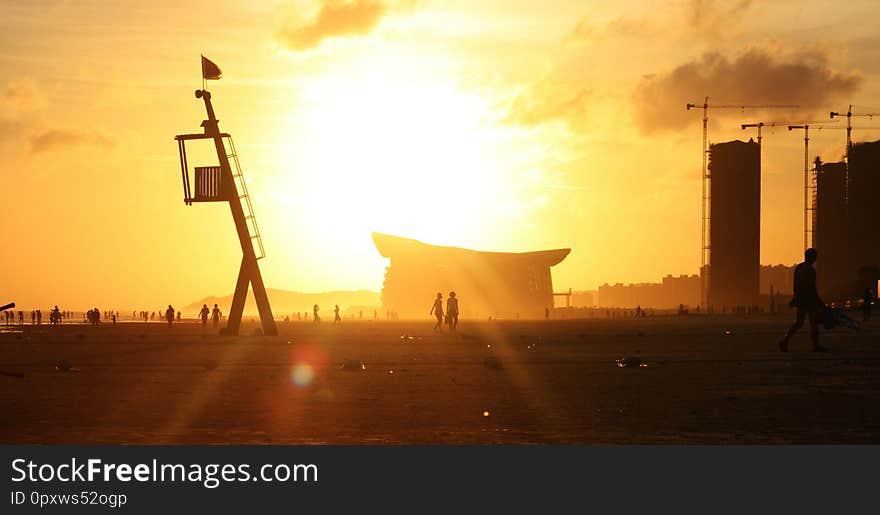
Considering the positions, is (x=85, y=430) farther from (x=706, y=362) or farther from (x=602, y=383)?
(x=706, y=362)

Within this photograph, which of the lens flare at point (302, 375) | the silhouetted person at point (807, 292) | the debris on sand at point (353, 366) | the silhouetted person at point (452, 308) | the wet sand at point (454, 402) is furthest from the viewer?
the silhouetted person at point (452, 308)

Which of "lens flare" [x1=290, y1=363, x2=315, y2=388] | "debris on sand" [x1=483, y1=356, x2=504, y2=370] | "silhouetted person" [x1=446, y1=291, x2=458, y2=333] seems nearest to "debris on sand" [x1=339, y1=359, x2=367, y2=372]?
"lens flare" [x1=290, y1=363, x2=315, y2=388]

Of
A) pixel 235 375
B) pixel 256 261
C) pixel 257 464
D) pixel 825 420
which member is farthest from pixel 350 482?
pixel 256 261

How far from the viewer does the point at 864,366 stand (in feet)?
65.2

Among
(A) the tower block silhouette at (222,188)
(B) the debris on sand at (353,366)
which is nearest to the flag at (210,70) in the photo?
(A) the tower block silhouette at (222,188)

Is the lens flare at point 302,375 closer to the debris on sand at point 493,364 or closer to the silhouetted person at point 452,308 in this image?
the debris on sand at point 493,364

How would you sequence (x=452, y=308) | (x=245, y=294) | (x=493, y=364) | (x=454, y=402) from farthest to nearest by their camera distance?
(x=245, y=294) → (x=452, y=308) → (x=493, y=364) → (x=454, y=402)

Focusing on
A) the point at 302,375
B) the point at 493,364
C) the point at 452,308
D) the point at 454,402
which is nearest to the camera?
the point at 454,402

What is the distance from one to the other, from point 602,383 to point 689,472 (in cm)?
869

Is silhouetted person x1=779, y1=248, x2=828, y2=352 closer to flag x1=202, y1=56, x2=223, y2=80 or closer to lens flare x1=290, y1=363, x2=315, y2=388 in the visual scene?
lens flare x1=290, y1=363, x2=315, y2=388

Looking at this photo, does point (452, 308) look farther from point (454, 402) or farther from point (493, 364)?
point (454, 402)

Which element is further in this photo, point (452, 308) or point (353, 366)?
point (452, 308)

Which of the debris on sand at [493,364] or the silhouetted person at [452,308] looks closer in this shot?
the debris on sand at [493,364]

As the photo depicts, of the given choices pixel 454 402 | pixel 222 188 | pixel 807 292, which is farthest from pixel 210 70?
pixel 454 402
